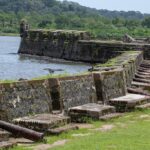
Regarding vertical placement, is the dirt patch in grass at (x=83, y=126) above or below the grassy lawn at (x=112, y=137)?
below

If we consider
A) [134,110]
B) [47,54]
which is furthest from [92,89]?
[47,54]

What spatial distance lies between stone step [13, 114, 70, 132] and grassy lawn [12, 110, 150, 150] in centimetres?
37

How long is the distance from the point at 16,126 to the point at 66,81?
283 centimetres

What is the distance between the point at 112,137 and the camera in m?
9.29

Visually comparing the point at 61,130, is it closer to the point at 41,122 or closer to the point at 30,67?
the point at 41,122

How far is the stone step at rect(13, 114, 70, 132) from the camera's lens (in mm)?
9891

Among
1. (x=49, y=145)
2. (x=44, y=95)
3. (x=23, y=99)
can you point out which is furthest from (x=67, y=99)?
(x=49, y=145)

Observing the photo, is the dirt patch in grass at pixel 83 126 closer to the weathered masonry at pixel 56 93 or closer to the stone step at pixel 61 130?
the stone step at pixel 61 130

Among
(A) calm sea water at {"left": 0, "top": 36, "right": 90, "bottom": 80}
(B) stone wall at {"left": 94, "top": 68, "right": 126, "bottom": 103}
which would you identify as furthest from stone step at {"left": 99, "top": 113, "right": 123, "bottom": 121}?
(A) calm sea water at {"left": 0, "top": 36, "right": 90, "bottom": 80}

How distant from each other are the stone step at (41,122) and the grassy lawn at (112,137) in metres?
0.37

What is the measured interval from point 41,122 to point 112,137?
4.64 ft

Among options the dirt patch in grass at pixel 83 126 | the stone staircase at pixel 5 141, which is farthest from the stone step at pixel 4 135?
the dirt patch in grass at pixel 83 126

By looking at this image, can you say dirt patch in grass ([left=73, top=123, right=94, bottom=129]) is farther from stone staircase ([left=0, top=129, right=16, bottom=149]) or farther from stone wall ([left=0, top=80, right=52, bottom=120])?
stone staircase ([left=0, top=129, right=16, bottom=149])

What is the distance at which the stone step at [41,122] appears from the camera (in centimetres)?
989
